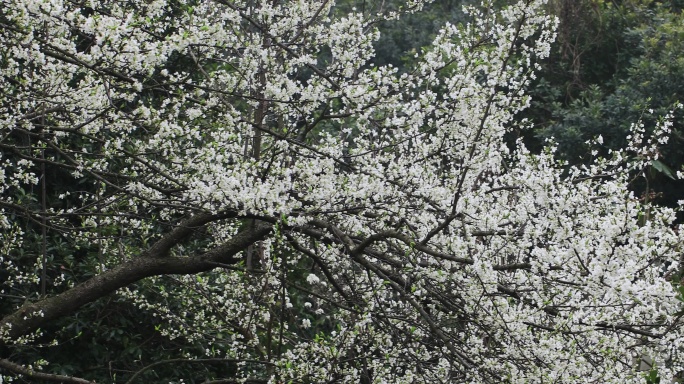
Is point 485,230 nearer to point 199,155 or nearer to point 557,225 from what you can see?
point 557,225

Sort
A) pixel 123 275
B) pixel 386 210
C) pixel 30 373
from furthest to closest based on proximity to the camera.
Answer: pixel 123 275 → pixel 30 373 → pixel 386 210

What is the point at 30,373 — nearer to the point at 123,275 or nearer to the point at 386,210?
the point at 123,275

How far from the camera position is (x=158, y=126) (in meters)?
4.22

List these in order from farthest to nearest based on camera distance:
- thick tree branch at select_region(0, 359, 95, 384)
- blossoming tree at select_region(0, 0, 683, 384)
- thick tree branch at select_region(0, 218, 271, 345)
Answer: thick tree branch at select_region(0, 218, 271, 345), thick tree branch at select_region(0, 359, 95, 384), blossoming tree at select_region(0, 0, 683, 384)

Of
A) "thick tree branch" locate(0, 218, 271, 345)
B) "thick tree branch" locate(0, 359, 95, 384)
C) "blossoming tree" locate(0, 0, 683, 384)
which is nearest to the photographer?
"blossoming tree" locate(0, 0, 683, 384)

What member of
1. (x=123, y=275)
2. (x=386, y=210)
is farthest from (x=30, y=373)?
(x=386, y=210)

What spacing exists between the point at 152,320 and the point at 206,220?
2759mm

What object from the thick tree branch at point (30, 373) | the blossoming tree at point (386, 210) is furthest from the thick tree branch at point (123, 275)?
the thick tree branch at point (30, 373)

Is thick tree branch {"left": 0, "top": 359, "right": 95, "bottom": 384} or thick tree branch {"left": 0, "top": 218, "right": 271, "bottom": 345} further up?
thick tree branch {"left": 0, "top": 218, "right": 271, "bottom": 345}

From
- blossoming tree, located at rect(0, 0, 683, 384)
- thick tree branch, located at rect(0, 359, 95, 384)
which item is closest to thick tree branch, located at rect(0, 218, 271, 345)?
blossoming tree, located at rect(0, 0, 683, 384)

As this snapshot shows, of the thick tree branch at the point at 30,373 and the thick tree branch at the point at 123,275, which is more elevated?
the thick tree branch at the point at 123,275

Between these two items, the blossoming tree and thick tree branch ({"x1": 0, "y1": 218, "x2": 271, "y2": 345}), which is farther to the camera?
thick tree branch ({"x1": 0, "y1": 218, "x2": 271, "y2": 345})

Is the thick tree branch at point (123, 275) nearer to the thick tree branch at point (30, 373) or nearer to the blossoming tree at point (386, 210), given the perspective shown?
the blossoming tree at point (386, 210)

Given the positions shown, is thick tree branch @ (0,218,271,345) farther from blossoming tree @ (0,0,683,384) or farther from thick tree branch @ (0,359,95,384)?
thick tree branch @ (0,359,95,384)
